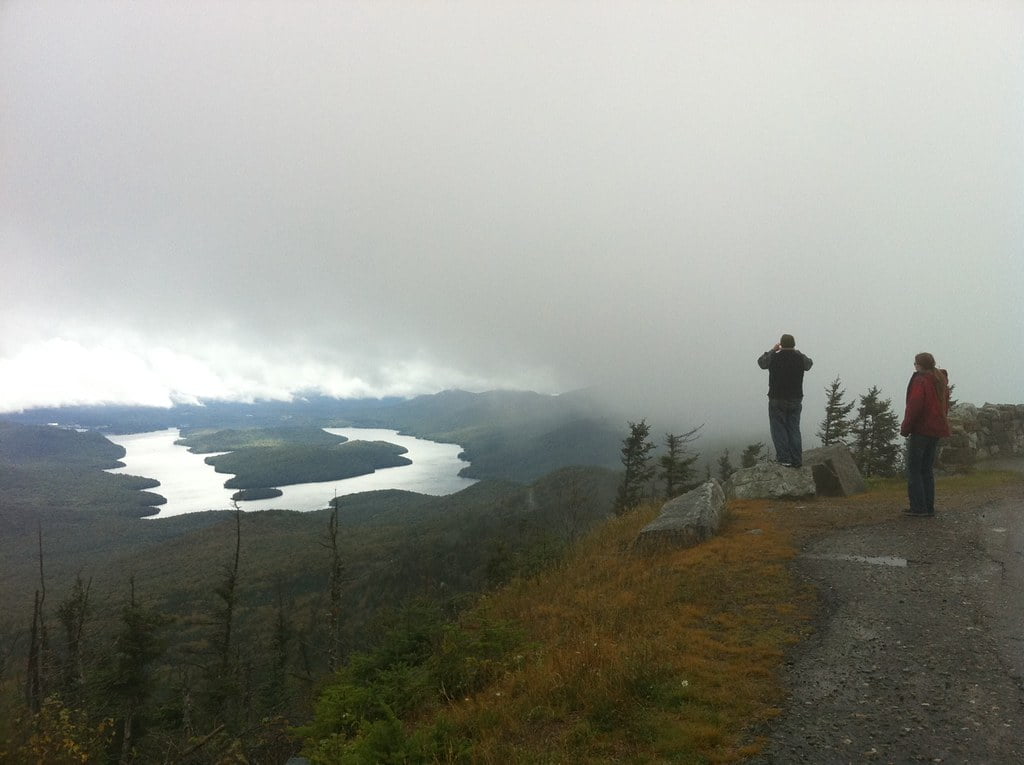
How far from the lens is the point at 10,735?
28.2 feet

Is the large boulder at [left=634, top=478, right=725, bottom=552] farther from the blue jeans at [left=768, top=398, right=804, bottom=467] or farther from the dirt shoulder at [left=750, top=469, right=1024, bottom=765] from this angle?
the blue jeans at [left=768, top=398, right=804, bottom=467]

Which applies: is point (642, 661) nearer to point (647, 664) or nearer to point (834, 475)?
point (647, 664)

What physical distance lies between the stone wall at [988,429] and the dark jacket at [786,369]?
411 inches

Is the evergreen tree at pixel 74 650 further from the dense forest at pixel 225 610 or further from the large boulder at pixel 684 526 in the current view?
the large boulder at pixel 684 526

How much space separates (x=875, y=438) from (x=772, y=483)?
30062 mm

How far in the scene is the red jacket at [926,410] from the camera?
35.5 feet

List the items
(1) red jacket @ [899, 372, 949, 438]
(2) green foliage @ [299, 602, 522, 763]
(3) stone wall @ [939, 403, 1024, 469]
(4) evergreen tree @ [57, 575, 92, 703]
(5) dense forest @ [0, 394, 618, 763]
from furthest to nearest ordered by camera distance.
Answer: (4) evergreen tree @ [57, 575, 92, 703]
(3) stone wall @ [939, 403, 1024, 469]
(5) dense forest @ [0, 394, 618, 763]
(1) red jacket @ [899, 372, 949, 438]
(2) green foliage @ [299, 602, 522, 763]

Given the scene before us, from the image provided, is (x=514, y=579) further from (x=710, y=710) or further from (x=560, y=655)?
(x=710, y=710)

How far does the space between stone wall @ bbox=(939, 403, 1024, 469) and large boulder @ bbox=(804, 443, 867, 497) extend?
6865 millimetres

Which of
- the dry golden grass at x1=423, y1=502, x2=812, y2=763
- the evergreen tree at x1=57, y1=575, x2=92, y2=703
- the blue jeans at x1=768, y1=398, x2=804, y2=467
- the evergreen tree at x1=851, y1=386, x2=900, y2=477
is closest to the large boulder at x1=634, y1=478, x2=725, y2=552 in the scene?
the dry golden grass at x1=423, y1=502, x2=812, y2=763

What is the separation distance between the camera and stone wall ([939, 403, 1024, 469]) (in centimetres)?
1941

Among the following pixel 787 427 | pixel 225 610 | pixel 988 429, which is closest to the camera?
pixel 787 427

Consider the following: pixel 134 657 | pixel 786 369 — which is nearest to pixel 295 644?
pixel 134 657

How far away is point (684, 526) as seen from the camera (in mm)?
10789
